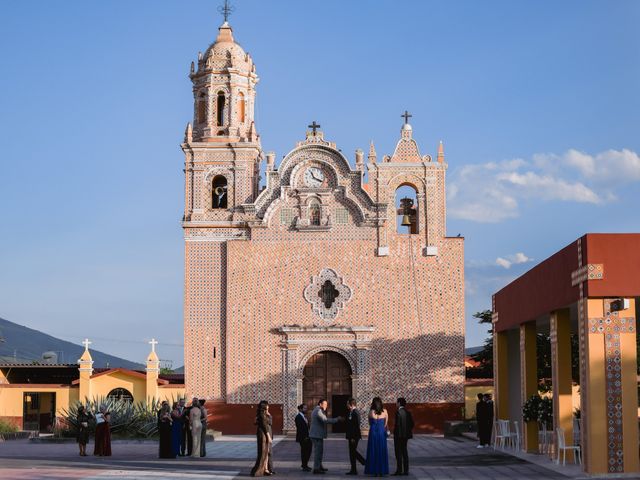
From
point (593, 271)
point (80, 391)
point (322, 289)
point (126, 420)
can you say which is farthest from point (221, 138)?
point (593, 271)

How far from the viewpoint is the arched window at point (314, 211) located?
3672 cm

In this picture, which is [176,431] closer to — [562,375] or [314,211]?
[562,375]

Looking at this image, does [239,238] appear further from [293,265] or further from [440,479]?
[440,479]

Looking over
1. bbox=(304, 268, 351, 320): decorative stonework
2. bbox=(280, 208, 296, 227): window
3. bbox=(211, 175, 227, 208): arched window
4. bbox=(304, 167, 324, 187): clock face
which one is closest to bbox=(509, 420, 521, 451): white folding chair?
bbox=(304, 268, 351, 320): decorative stonework

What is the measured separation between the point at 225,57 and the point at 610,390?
2341cm

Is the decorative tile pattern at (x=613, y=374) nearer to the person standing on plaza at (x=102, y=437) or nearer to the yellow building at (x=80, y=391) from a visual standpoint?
the person standing on plaza at (x=102, y=437)

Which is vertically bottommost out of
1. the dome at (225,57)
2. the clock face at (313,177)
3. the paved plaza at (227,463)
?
the paved plaza at (227,463)

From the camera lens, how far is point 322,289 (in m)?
36.2

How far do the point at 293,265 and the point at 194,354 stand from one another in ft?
14.4

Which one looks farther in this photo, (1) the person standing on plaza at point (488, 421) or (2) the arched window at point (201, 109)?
(2) the arched window at point (201, 109)

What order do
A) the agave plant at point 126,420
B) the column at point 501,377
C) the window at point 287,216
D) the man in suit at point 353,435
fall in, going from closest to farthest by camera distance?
the man in suit at point 353,435, the column at point 501,377, the agave plant at point 126,420, the window at point 287,216

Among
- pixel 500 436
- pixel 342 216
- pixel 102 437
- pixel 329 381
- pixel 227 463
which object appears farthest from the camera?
pixel 342 216

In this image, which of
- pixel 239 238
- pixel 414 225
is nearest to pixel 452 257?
pixel 414 225

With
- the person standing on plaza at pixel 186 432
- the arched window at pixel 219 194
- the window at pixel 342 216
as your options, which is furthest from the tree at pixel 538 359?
the person standing on plaza at pixel 186 432
